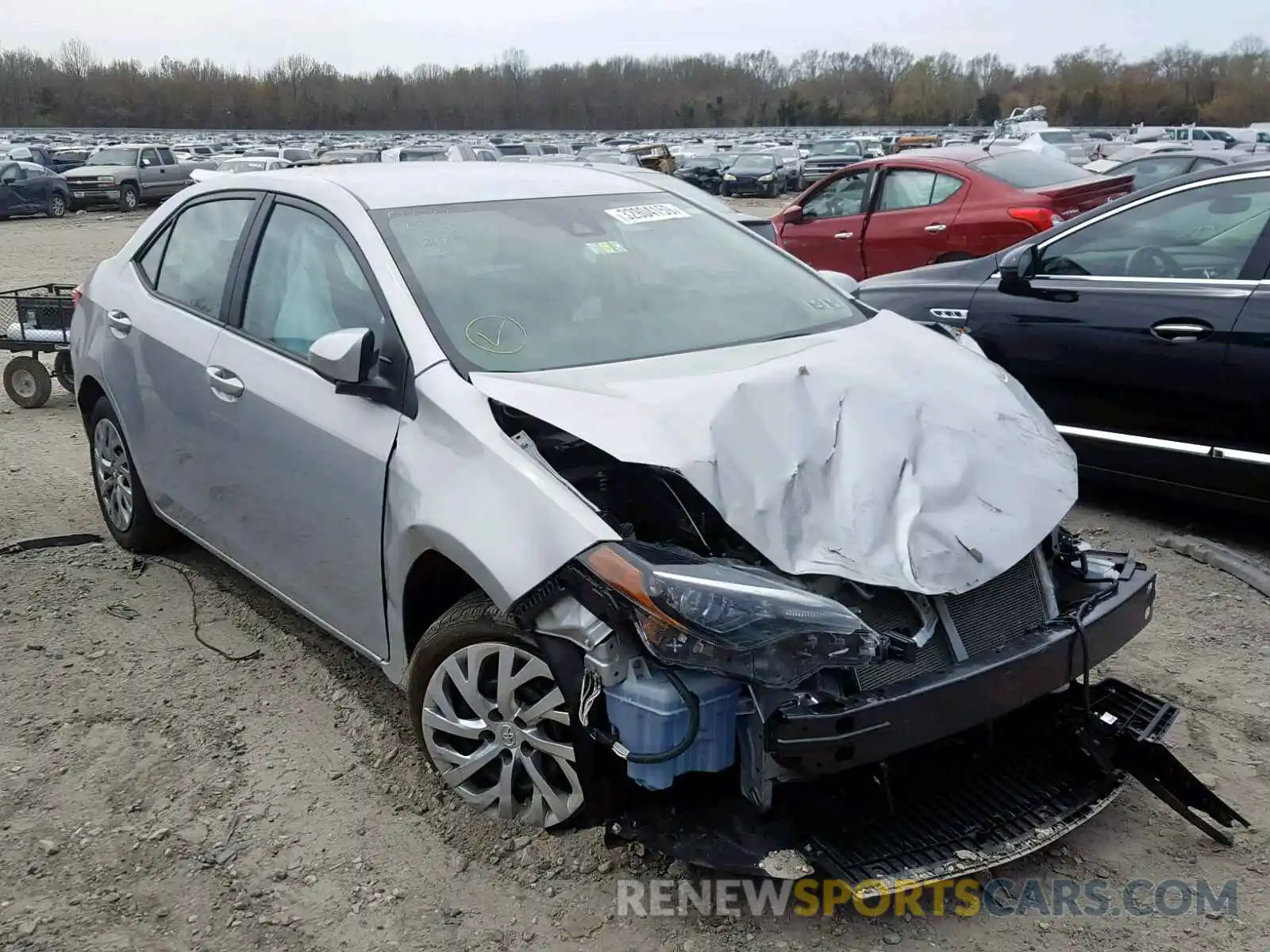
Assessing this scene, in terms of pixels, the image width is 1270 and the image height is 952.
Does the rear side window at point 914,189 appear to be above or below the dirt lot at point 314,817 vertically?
above

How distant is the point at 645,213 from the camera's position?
4.12 m

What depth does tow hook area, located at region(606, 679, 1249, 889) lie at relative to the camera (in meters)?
2.57

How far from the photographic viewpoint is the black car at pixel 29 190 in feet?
88.1

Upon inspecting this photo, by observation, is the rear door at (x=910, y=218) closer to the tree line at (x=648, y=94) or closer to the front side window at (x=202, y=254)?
the front side window at (x=202, y=254)

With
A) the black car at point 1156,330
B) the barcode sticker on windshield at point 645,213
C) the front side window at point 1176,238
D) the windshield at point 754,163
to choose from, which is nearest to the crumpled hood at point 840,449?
the barcode sticker on windshield at point 645,213

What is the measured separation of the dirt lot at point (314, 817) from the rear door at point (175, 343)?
595mm

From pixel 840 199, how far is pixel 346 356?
840 cm

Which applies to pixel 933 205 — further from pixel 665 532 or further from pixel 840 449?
pixel 665 532

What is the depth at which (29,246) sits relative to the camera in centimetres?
2112

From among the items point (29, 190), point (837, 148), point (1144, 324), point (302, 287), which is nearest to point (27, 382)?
point (302, 287)

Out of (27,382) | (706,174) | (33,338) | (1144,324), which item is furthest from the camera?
(706,174)

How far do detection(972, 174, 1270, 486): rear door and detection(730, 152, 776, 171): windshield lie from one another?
97.1ft

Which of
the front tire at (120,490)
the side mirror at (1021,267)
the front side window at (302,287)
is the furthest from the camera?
the side mirror at (1021,267)

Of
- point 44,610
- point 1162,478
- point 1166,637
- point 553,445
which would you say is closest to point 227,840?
point 553,445
